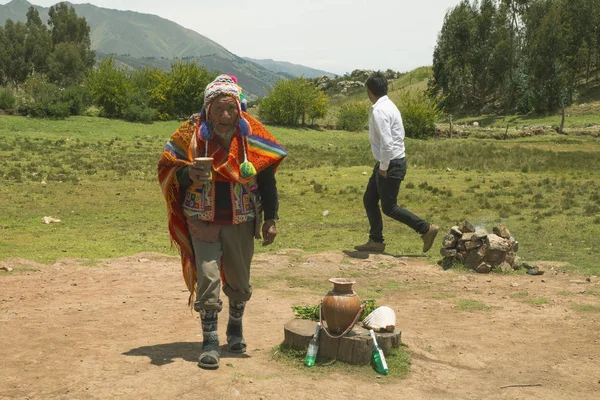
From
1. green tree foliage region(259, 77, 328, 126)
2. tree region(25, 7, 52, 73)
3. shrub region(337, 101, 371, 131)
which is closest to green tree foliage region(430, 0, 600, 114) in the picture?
shrub region(337, 101, 371, 131)

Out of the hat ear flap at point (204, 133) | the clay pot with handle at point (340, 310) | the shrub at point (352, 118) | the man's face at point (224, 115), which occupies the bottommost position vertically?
the clay pot with handle at point (340, 310)

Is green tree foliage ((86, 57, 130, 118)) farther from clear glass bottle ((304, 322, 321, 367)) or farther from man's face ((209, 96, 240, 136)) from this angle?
clear glass bottle ((304, 322, 321, 367))

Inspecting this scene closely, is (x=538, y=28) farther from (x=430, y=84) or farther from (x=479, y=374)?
(x=479, y=374)

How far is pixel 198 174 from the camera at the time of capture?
5582 millimetres

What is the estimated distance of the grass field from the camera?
1198 cm

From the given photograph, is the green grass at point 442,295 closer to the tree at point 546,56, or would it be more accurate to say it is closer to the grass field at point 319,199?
the grass field at point 319,199

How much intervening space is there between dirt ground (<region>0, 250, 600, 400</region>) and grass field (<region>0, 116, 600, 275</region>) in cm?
136

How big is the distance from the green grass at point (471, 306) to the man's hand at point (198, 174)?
3.81 meters

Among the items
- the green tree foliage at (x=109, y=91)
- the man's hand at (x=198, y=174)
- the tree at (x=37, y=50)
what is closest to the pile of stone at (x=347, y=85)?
the tree at (x=37, y=50)

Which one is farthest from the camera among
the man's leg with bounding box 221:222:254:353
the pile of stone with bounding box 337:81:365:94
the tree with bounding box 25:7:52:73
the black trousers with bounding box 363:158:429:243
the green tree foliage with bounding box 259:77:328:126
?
the pile of stone with bounding box 337:81:365:94

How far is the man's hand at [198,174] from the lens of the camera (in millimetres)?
5551

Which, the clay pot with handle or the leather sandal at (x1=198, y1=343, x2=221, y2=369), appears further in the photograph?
the clay pot with handle

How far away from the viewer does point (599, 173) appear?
74.9 feet

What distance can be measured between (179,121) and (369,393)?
46487 millimetres
